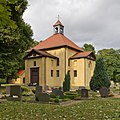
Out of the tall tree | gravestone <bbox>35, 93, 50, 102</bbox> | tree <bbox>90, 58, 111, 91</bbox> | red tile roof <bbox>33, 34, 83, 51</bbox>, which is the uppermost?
red tile roof <bbox>33, 34, 83, 51</bbox>

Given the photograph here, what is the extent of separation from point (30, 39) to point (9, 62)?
6.73 meters

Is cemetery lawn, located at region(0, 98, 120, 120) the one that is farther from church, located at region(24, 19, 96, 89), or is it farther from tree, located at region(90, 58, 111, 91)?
church, located at region(24, 19, 96, 89)

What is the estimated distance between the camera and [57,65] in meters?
48.7

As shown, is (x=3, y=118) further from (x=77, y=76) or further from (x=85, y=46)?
(x=85, y=46)

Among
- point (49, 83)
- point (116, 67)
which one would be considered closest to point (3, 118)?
point (49, 83)

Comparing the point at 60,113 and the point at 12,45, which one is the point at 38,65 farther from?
the point at 60,113

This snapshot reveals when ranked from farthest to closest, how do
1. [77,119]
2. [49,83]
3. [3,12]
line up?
[49,83], [77,119], [3,12]

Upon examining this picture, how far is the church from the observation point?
46.6 metres

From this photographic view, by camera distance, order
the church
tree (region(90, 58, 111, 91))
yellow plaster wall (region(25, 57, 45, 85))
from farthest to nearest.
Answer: the church < yellow plaster wall (region(25, 57, 45, 85)) < tree (region(90, 58, 111, 91))

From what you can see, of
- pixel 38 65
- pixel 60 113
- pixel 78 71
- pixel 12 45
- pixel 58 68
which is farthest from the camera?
pixel 78 71

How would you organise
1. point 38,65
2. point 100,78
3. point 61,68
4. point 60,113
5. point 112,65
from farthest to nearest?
point 112,65, point 61,68, point 38,65, point 100,78, point 60,113

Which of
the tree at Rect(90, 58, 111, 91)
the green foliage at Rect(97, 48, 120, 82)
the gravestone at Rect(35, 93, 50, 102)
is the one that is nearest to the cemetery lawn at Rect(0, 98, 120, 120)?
the gravestone at Rect(35, 93, 50, 102)

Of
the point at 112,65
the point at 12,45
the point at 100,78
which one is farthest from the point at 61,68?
the point at 112,65

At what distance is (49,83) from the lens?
153ft
